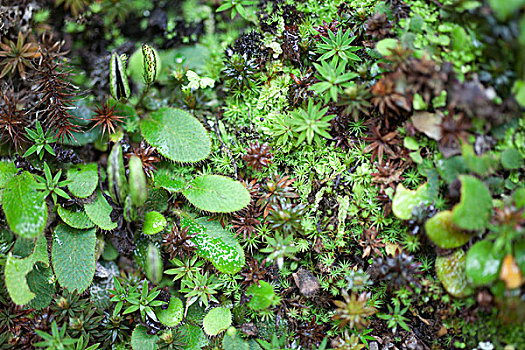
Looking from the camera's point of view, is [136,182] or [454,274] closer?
[454,274]

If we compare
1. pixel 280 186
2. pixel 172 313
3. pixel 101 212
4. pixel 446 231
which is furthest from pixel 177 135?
pixel 446 231

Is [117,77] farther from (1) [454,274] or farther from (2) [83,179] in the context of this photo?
(1) [454,274]

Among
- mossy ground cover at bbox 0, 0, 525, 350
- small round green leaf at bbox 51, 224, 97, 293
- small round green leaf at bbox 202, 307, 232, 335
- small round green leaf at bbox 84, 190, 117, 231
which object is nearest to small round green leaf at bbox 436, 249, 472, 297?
mossy ground cover at bbox 0, 0, 525, 350

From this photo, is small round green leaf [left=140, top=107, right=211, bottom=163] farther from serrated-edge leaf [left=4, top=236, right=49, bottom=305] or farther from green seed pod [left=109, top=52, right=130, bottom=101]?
serrated-edge leaf [left=4, top=236, right=49, bottom=305]

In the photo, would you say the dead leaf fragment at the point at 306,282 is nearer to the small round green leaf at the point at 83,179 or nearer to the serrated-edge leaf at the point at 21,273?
the small round green leaf at the point at 83,179

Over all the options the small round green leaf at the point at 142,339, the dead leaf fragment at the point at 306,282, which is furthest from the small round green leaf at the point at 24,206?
the dead leaf fragment at the point at 306,282

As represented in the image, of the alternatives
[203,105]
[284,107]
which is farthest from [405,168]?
[203,105]

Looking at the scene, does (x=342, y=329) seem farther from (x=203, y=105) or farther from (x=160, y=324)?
(x=203, y=105)
